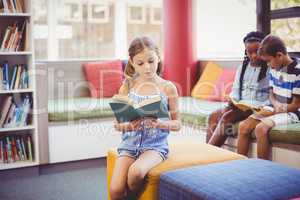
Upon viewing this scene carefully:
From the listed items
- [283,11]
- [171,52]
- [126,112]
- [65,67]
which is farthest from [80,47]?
[126,112]

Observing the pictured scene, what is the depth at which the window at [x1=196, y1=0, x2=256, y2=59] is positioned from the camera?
474cm

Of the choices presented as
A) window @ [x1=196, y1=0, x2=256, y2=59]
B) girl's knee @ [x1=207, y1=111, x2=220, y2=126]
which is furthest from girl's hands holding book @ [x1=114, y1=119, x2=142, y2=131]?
window @ [x1=196, y1=0, x2=256, y2=59]

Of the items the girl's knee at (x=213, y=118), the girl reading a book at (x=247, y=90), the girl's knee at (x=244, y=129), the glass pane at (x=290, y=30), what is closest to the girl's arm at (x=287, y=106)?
the girl reading a book at (x=247, y=90)

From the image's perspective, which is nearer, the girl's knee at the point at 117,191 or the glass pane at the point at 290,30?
the girl's knee at the point at 117,191

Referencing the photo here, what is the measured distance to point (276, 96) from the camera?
3025 mm

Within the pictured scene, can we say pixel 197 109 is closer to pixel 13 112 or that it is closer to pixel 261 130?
pixel 261 130

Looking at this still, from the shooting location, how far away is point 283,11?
3834 mm

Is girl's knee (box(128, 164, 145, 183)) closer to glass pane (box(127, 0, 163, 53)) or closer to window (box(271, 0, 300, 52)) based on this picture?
window (box(271, 0, 300, 52))

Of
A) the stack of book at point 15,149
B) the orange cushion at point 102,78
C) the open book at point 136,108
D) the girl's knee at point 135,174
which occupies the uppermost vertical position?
the orange cushion at point 102,78

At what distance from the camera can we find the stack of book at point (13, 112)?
3.72m

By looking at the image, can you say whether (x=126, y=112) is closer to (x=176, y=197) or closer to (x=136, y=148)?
(x=136, y=148)

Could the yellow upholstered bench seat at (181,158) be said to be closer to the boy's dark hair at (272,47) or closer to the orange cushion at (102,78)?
the boy's dark hair at (272,47)

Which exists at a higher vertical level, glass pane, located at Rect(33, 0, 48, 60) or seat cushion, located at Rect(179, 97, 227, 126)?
glass pane, located at Rect(33, 0, 48, 60)

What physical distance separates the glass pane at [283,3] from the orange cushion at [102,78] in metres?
1.84
